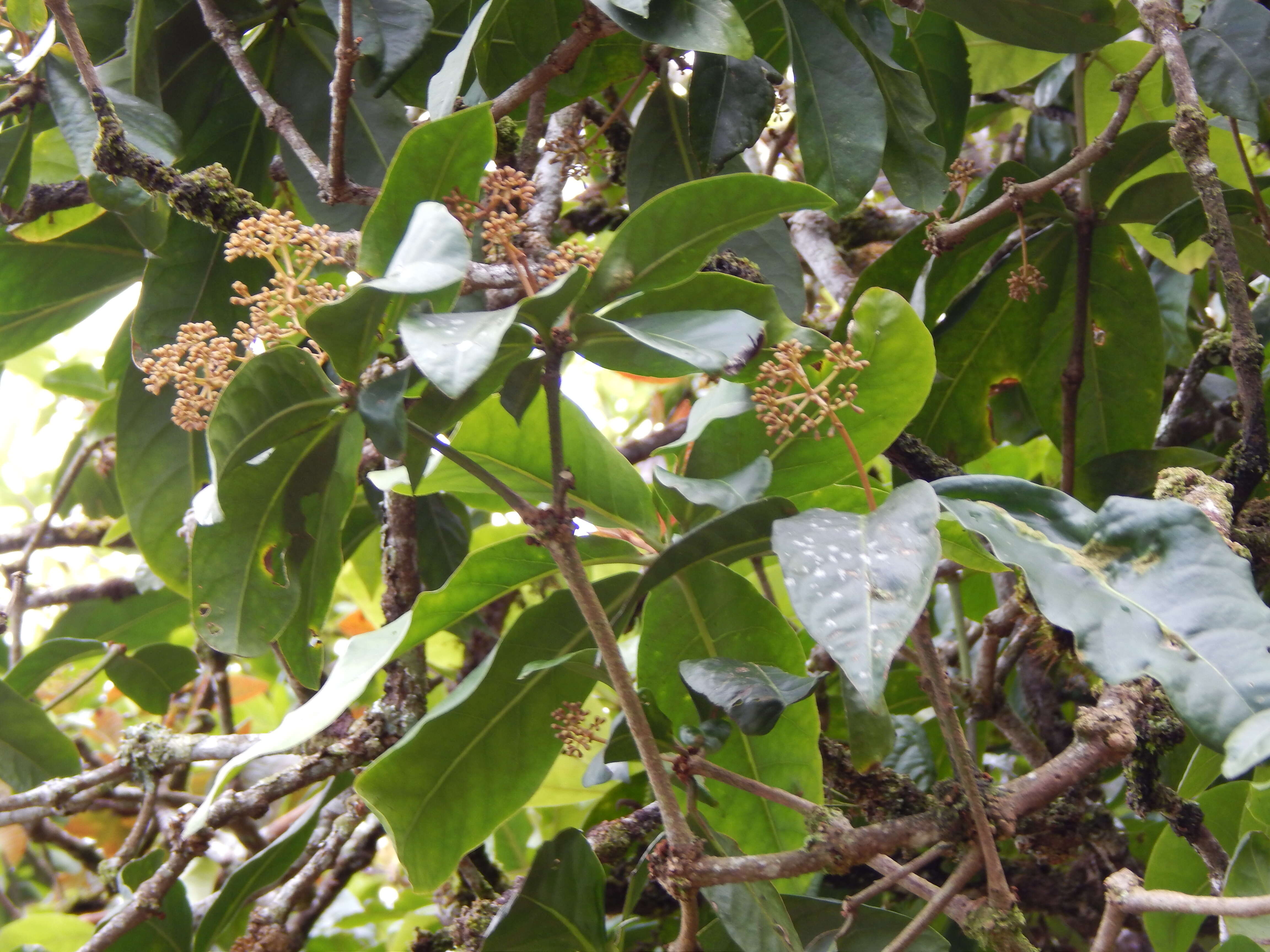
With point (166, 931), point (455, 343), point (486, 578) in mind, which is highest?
point (455, 343)

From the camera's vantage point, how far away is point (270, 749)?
60 cm

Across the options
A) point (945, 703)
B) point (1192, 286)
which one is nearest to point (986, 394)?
point (1192, 286)

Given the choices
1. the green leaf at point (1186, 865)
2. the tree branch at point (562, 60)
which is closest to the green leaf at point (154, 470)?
the tree branch at point (562, 60)

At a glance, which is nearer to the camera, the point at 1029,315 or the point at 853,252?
the point at 1029,315

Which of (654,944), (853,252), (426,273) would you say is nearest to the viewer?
(426,273)

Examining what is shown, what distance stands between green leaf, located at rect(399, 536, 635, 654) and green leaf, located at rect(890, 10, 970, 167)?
0.79 meters

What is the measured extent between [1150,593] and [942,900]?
0.26 m

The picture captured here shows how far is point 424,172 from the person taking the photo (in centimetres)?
67

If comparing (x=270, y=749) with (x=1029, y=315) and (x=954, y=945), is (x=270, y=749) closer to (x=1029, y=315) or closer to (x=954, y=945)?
(x=954, y=945)

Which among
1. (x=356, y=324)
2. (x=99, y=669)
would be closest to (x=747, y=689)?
(x=356, y=324)

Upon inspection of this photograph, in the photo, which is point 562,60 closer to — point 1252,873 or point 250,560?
point 250,560

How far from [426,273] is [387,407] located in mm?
109

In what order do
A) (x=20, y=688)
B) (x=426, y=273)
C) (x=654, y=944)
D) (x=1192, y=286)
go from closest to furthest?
(x=426, y=273) < (x=654, y=944) < (x=20, y=688) < (x=1192, y=286)

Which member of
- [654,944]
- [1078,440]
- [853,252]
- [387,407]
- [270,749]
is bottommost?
[654,944]
